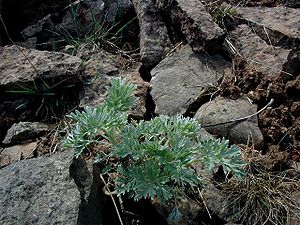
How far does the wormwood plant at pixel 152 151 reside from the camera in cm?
262

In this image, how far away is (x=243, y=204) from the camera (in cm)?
289

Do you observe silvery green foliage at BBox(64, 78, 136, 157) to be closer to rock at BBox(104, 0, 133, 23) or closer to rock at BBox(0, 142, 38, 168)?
rock at BBox(0, 142, 38, 168)

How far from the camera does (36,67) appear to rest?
11.5 feet

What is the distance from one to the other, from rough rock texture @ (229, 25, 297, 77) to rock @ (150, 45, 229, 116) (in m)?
0.18

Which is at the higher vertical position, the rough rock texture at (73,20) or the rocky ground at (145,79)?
the rough rock texture at (73,20)

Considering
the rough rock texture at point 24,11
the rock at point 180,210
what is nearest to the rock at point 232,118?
the rock at point 180,210

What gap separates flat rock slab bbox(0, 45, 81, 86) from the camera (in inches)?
136

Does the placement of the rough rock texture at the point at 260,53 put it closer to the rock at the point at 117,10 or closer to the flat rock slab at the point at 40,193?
the rock at the point at 117,10

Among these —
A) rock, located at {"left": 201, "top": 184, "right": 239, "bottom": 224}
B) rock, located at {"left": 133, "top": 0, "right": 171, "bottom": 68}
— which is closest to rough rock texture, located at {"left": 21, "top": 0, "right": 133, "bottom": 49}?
rock, located at {"left": 133, "top": 0, "right": 171, "bottom": 68}

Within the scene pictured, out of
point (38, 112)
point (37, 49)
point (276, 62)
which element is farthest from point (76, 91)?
point (276, 62)

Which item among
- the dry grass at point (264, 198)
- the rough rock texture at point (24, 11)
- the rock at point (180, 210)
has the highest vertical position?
the rough rock texture at point (24, 11)

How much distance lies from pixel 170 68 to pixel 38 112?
93 centimetres

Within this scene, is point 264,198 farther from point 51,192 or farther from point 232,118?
point 51,192

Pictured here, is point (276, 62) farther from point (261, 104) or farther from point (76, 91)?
point (76, 91)
